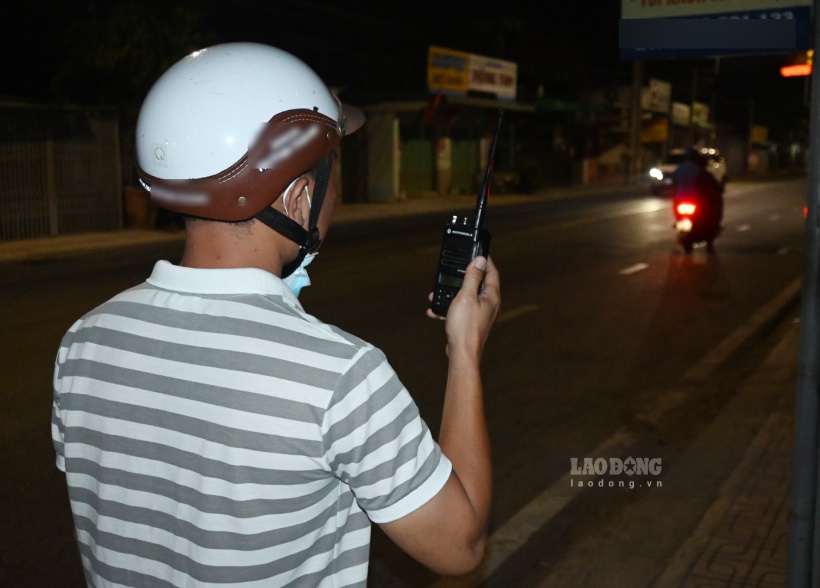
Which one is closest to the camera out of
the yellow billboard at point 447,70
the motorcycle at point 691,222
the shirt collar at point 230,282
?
the shirt collar at point 230,282

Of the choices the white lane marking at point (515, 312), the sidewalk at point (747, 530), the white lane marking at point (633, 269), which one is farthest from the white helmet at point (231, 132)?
the white lane marking at point (633, 269)

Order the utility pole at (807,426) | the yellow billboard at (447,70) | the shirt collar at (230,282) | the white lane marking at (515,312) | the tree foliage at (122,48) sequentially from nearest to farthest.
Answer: the shirt collar at (230,282)
the utility pole at (807,426)
the white lane marking at (515,312)
the tree foliage at (122,48)
the yellow billboard at (447,70)

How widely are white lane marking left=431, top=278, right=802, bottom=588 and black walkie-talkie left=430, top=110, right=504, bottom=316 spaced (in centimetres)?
229

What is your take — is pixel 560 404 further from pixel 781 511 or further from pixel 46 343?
pixel 46 343

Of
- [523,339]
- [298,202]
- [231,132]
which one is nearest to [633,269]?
[523,339]

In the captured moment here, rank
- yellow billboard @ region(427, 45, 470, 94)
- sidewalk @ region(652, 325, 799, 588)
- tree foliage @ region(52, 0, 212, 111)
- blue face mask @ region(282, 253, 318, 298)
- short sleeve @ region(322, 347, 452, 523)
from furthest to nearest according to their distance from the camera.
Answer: yellow billboard @ region(427, 45, 470, 94) → tree foliage @ region(52, 0, 212, 111) → sidewalk @ region(652, 325, 799, 588) → blue face mask @ region(282, 253, 318, 298) → short sleeve @ region(322, 347, 452, 523)

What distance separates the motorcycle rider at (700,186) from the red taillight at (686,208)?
89 millimetres

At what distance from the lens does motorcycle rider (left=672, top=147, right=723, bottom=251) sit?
14.2 meters

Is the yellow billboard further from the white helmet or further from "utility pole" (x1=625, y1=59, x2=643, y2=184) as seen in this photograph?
the white helmet

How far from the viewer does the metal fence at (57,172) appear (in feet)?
56.4

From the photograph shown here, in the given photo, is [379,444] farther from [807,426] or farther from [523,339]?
[523,339]

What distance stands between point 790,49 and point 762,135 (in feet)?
249

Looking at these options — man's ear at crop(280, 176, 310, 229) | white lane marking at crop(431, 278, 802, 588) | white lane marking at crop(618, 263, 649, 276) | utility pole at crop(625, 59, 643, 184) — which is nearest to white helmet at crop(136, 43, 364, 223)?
man's ear at crop(280, 176, 310, 229)

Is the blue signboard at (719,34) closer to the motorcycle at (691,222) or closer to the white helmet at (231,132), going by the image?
the white helmet at (231,132)
